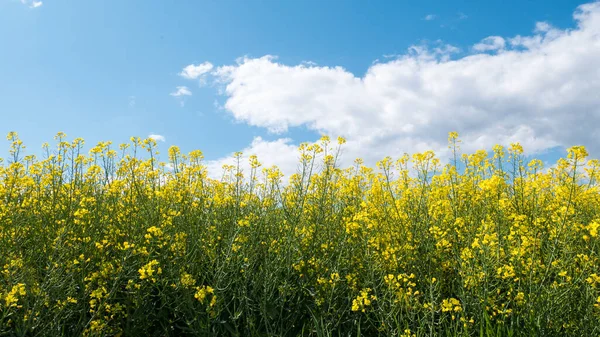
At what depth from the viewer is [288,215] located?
402 cm


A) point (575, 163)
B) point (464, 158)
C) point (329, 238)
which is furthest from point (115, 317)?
point (464, 158)

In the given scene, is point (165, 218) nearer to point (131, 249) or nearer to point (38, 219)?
point (131, 249)

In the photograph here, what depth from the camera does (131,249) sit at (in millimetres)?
3602

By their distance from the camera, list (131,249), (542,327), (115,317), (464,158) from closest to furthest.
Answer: (542,327) < (131,249) < (115,317) < (464,158)

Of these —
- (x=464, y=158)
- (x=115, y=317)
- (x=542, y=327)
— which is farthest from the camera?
(x=464, y=158)

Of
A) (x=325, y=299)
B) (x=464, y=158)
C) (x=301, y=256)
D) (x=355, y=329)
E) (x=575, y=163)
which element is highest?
(x=464, y=158)

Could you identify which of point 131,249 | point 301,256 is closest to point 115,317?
point 131,249

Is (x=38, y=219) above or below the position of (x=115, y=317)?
above

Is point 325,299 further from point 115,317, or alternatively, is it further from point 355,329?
point 115,317

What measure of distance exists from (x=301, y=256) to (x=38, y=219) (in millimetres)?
2568

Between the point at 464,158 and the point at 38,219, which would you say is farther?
the point at 464,158

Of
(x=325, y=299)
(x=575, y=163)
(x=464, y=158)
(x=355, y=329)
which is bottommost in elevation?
(x=355, y=329)

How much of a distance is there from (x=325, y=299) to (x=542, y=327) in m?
1.59

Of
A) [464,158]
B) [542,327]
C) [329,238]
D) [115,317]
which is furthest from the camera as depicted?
[464,158]
